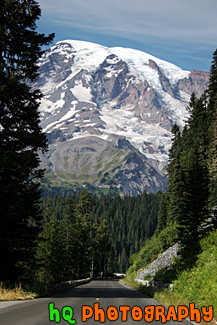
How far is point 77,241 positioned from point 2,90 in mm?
62880

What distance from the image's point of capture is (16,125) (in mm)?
22625

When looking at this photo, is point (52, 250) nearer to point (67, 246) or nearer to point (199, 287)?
point (67, 246)

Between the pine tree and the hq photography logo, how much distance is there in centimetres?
733

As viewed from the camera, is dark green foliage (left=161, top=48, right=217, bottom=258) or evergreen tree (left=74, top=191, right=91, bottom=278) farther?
evergreen tree (left=74, top=191, right=91, bottom=278)

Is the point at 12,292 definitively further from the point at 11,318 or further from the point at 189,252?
the point at 189,252

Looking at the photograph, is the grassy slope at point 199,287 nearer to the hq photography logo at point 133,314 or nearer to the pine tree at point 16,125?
the hq photography logo at point 133,314

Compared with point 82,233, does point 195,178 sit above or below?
above

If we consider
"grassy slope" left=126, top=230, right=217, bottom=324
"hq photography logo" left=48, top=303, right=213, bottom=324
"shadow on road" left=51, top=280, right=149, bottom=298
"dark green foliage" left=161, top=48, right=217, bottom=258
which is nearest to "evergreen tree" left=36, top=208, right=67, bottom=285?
"dark green foliage" left=161, top=48, right=217, bottom=258

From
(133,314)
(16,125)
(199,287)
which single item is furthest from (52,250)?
(133,314)

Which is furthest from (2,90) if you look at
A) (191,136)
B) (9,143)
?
(191,136)

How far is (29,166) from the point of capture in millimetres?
21484

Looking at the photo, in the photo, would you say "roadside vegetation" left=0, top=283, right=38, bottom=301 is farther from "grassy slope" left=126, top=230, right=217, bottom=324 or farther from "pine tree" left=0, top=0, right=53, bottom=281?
"grassy slope" left=126, top=230, right=217, bottom=324

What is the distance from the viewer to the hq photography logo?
13.2m

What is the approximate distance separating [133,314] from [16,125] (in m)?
12.7
